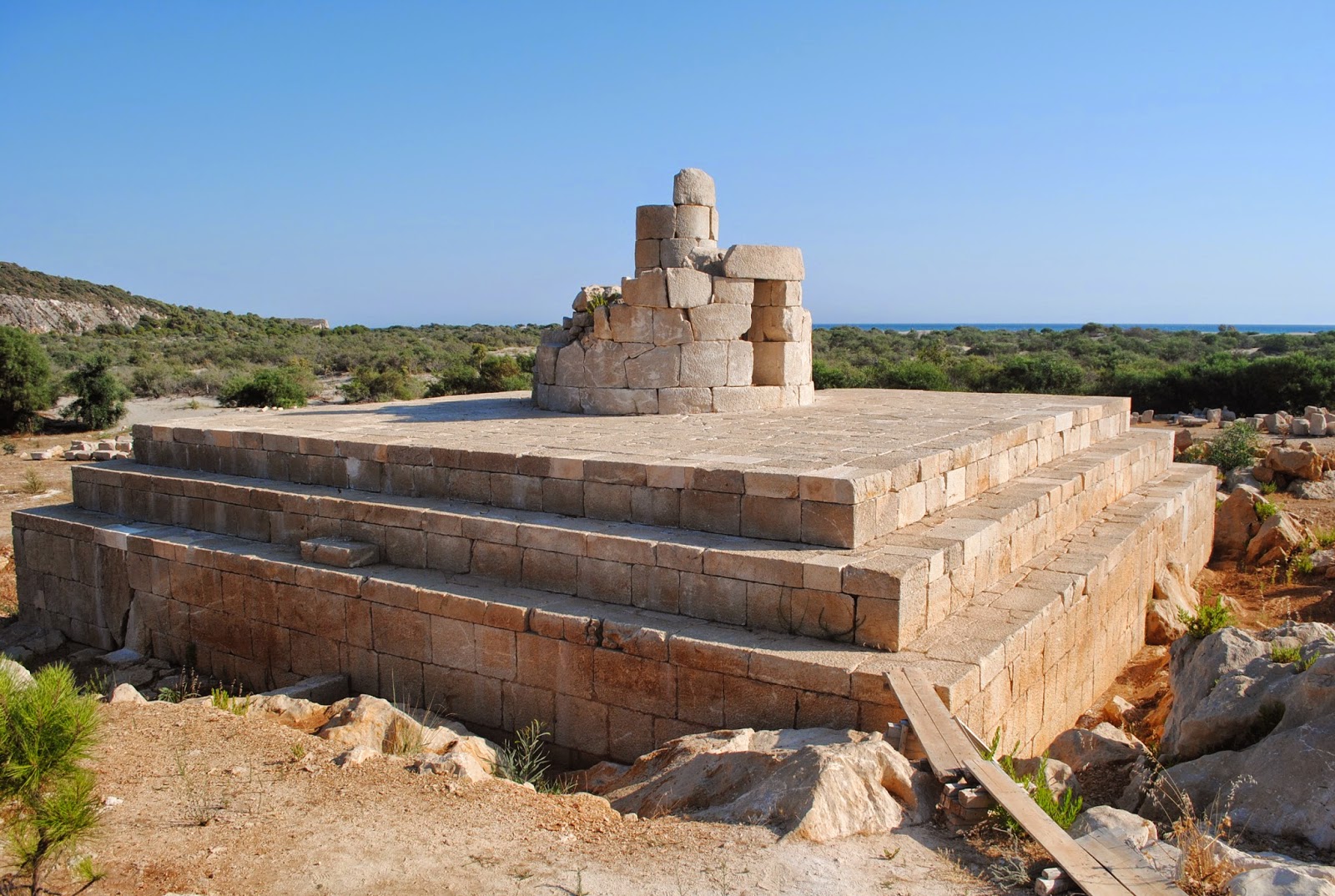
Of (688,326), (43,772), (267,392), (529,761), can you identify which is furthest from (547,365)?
(267,392)

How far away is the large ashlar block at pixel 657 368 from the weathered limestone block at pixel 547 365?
109 cm

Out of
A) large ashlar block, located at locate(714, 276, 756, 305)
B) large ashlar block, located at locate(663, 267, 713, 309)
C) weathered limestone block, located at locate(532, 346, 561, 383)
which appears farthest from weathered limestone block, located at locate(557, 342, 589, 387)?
large ashlar block, located at locate(714, 276, 756, 305)

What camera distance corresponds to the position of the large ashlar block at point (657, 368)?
9.72 m

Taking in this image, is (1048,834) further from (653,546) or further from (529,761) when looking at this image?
(529,761)

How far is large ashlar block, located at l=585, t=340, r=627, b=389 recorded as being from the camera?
984cm

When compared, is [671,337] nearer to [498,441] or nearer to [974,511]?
[498,441]

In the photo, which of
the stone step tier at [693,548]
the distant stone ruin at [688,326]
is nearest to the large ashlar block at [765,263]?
the distant stone ruin at [688,326]

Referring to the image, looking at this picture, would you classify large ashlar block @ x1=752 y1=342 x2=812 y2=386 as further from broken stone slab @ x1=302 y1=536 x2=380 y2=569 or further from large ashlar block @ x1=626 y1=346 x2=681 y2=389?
broken stone slab @ x1=302 y1=536 x2=380 y2=569

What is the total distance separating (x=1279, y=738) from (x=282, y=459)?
23.6 ft

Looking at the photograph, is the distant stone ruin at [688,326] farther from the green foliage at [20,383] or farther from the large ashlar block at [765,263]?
the green foliage at [20,383]

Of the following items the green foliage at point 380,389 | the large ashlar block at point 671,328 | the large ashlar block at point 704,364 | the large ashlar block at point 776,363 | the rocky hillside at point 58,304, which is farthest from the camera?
the rocky hillside at point 58,304

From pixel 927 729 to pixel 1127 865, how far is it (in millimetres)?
1064

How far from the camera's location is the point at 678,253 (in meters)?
9.91

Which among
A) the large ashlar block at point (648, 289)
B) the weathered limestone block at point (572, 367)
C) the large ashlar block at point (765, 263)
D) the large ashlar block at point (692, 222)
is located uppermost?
the large ashlar block at point (692, 222)
